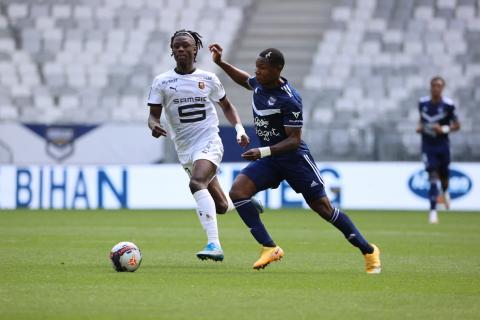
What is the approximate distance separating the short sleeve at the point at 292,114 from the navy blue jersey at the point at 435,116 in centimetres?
1013

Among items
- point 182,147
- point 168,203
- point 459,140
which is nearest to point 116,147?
point 168,203

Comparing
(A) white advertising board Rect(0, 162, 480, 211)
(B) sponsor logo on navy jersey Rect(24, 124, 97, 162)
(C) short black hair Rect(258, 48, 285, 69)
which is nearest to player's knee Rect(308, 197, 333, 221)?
(C) short black hair Rect(258, 48, 285, 69)

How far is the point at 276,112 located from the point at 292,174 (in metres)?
0.63

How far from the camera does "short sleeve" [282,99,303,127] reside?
445 inches

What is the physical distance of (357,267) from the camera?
12070 millimetres

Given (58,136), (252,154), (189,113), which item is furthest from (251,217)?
(58,136)

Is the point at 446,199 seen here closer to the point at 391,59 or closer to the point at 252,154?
the point at 391,59

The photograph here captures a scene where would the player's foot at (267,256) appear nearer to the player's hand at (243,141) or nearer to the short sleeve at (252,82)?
the player's hand at (243,141)

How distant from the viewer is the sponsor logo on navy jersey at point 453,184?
2566 cm

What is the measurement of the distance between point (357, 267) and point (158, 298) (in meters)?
3.61

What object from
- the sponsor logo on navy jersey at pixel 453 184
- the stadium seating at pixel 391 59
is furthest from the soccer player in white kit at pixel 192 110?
the stadium seating at pixel 391 59

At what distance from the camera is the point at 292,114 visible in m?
11.3

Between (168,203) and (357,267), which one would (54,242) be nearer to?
(357,267)

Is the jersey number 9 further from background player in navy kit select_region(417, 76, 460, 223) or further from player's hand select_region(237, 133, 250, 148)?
background player in navy kit select_region(417, 76, 460, 223)
